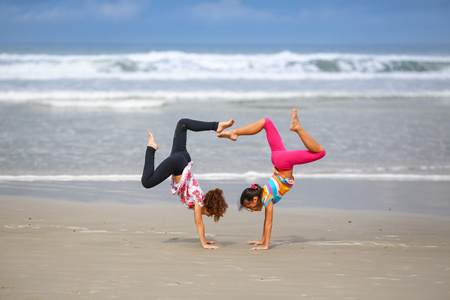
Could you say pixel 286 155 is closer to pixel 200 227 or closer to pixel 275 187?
pixel 275 187

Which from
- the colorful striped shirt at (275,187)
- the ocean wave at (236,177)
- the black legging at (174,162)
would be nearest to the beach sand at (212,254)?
the colorful striped shirt at (275,187)

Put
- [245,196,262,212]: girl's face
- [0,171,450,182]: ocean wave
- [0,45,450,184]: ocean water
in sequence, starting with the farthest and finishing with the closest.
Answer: [0,45,450,184]: ocean water
[0,171,450,182]: ocean wave
[245,196,262,212]: girl's face

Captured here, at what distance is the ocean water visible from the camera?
11.0 m

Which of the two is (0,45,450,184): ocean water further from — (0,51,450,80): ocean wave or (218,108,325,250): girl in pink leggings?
(218,108,325,250): girl in pink leggings

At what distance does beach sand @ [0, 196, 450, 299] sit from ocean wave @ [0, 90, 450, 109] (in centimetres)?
1375

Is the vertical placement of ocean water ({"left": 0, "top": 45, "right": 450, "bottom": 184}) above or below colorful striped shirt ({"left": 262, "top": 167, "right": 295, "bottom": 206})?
above

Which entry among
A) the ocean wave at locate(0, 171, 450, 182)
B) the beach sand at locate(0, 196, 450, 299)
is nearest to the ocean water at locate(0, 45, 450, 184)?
the ocean wave at locate(0, 171, 450, 182)

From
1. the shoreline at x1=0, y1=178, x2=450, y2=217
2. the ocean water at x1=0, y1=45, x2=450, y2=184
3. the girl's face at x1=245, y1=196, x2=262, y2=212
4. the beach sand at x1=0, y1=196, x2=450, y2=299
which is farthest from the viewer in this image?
the ocean water at x1=0, y1=45, x2=450, y2=184

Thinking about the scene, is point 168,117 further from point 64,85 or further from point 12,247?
point 12,247

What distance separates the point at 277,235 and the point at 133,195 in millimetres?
2882

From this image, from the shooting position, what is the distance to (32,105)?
2084 cm

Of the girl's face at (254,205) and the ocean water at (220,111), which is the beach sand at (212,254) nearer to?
the girl's face at (254,205)

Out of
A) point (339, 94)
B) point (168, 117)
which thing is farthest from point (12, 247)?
point (339, 94)

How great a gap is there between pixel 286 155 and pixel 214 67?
29236mm
